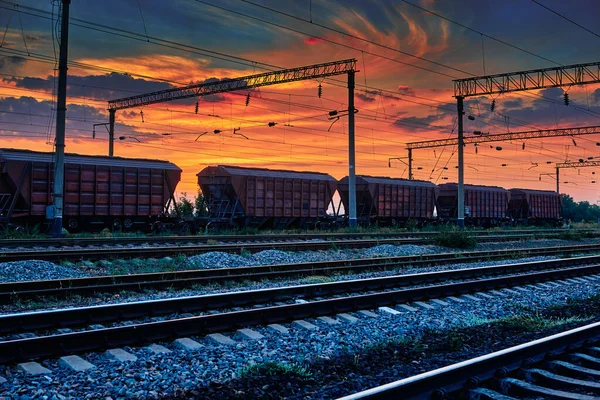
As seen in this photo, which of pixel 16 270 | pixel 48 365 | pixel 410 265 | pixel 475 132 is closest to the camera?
pixel 48 365

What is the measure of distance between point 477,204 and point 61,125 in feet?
121

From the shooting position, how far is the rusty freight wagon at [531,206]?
5656 cm

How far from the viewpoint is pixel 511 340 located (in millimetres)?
7164

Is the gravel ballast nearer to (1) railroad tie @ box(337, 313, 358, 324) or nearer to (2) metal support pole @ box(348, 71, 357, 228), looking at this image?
(1) railroad tie @ box(337, 313, 358, 324)

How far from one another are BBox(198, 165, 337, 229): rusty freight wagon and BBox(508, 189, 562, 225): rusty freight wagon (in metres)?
29.8

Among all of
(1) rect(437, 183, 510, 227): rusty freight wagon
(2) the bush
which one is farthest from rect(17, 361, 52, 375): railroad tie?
(1) rect(437, 183, 510, 227): rusty freight wagon

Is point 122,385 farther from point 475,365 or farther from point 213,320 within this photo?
point 475,365

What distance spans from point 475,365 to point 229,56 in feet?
78.3

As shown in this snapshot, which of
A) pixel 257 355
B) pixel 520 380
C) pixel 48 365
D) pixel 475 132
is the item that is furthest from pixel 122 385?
pixel 475 132

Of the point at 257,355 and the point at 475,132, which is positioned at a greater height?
the point at 475,132

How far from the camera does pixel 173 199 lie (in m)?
28.1

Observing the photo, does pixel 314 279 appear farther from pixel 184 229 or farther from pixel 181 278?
pixel 184 229

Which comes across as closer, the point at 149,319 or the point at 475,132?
the point at 149,319

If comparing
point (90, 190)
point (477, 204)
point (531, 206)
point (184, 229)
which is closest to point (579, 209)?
point (531, 206)
